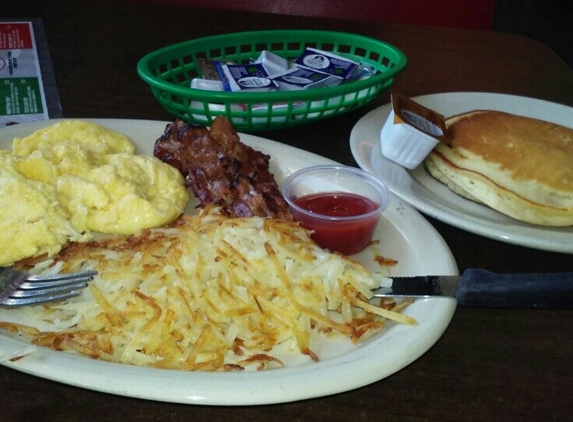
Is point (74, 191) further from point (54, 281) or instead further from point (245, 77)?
point (245, 77)

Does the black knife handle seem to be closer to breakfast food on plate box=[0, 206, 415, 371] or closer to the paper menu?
breakfast food on plate box=[0, 206, 415, 371]

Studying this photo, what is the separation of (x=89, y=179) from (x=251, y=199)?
0.50 meters

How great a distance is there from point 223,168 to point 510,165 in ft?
3.11

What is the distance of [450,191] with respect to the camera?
89.0 inches

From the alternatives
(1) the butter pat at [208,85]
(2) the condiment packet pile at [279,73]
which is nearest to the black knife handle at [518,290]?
(2) the condiment packet pile at [279,73]

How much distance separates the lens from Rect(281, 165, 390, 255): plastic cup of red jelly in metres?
1.86

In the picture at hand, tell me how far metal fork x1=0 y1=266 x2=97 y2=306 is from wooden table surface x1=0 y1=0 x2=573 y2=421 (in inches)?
7.6

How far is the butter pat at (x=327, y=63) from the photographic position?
256cm

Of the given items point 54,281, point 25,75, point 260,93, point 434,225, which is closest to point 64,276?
point 54,281

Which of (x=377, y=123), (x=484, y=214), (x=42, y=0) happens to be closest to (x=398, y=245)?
(x=484, y=214)

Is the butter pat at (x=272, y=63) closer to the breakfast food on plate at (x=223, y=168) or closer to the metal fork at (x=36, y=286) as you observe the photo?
the breakfast food on plate at (x=223, y=168)

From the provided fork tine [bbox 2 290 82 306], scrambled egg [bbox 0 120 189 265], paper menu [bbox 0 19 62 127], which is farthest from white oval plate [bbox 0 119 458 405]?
paper menu [bbox 0 19 62 127]

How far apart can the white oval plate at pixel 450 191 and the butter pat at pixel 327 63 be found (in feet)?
0.67

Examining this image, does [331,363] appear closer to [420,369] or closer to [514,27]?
[420,369]
